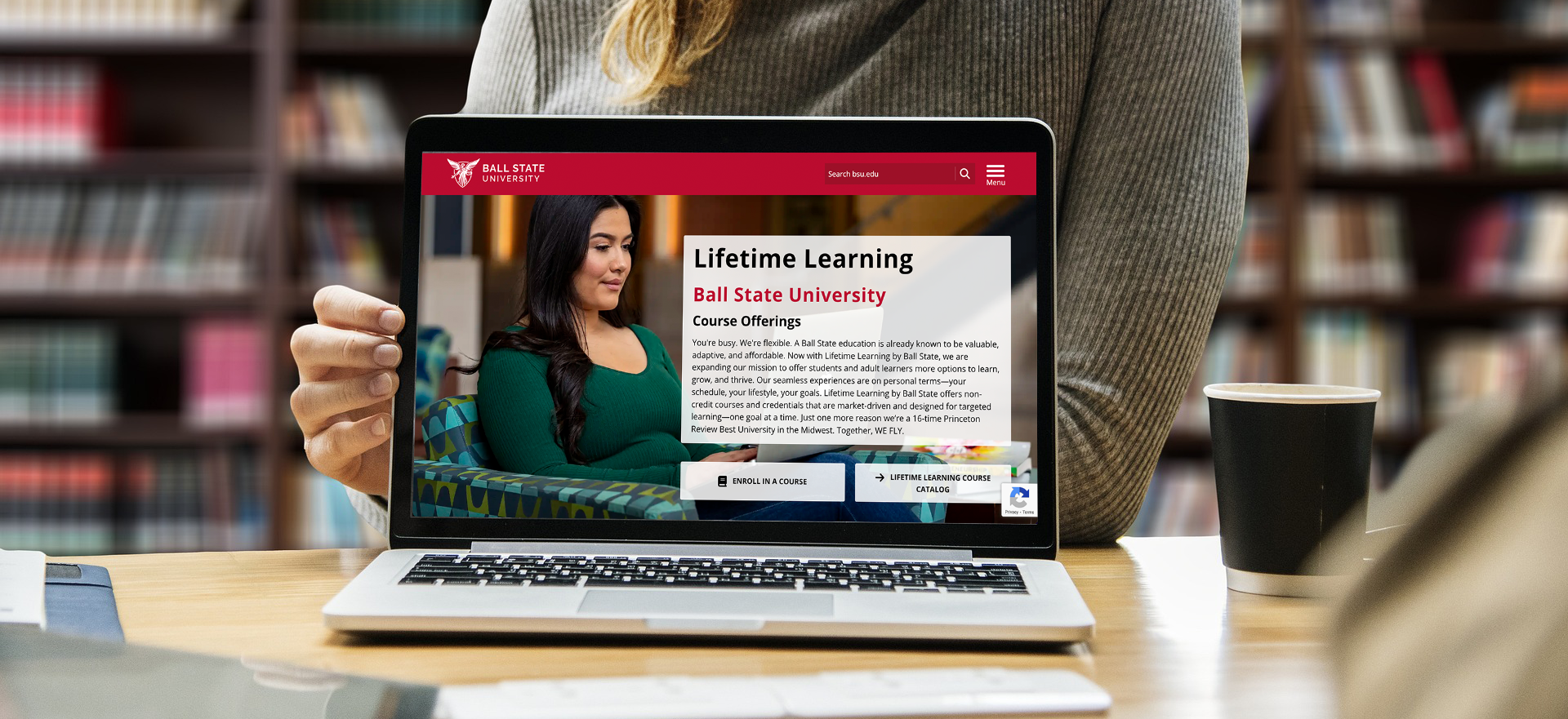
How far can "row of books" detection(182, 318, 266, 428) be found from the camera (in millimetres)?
2451

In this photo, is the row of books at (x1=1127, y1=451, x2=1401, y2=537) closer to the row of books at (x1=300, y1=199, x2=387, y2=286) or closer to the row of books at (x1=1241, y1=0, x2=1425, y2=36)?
the row of books at (x1=1241, y1=0, x2=1425, y2=36)

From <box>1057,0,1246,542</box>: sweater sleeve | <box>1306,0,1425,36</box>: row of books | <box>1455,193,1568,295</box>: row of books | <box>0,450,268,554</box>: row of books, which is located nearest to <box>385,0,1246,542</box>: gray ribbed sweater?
<box>1057,0,1246,542</box>: sweater sleeve

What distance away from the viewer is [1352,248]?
7.91 feet

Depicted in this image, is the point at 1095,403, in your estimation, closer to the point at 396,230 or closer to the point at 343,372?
the point at 343,372

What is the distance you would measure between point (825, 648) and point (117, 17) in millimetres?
2602

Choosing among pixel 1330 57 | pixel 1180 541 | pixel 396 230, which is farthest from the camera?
pixel 396 230

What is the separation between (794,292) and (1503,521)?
0.49 m

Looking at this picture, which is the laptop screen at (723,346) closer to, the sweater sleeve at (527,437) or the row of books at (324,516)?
the sweater sleeve at (527,437)

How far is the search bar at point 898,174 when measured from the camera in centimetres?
65

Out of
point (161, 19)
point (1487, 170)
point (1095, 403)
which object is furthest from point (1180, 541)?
point (161, 19)

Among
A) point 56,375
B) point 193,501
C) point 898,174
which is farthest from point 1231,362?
point 56,375

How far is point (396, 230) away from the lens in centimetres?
265

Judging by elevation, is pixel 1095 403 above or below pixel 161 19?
below

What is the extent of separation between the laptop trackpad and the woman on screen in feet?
0.32
